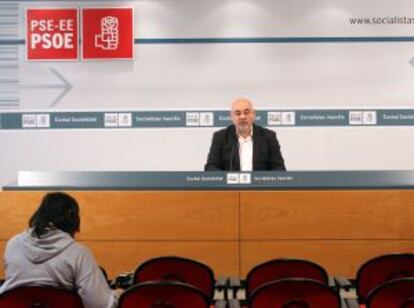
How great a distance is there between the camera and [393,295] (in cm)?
270

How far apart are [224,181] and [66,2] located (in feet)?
12.2

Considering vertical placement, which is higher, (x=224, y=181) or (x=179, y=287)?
(x=224, y=181)

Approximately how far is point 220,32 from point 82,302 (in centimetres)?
484

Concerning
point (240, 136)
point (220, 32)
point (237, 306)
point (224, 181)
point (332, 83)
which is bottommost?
point (237, 306)

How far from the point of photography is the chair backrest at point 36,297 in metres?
2.67

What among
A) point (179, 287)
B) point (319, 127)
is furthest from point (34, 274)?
point (319, 127)

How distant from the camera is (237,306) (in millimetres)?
3191

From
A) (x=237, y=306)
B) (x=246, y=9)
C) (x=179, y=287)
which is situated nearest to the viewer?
(x=179, y=287)

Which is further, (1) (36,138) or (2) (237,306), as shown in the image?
(1) (36,138)

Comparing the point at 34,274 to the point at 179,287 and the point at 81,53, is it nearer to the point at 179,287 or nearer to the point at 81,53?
the point at 179,287

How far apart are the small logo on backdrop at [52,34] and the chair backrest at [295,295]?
16.6ft

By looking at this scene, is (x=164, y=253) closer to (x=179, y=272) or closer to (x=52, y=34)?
(x=179, y=272)

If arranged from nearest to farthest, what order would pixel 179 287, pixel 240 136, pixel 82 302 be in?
pixel 179 287 → pixel 82 302 → pixel 240 136

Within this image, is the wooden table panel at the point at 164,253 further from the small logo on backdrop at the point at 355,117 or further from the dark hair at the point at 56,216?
the small logo on backdrop at the point at 355,117
